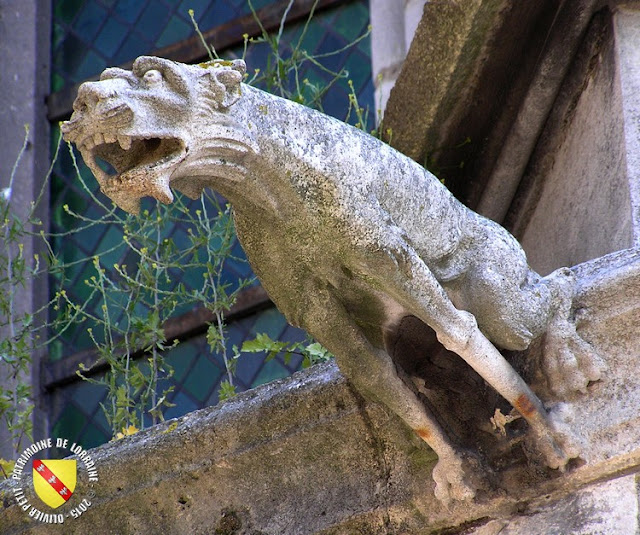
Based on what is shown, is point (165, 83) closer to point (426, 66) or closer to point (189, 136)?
point (189, 136)

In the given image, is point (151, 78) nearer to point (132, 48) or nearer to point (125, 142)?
point (125, 142)

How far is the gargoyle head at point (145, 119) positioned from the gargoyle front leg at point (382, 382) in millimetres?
502

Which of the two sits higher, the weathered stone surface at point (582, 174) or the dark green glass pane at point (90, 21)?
the dark green glass pane at point (90, 21)

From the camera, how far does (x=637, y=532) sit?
3154 millimetres

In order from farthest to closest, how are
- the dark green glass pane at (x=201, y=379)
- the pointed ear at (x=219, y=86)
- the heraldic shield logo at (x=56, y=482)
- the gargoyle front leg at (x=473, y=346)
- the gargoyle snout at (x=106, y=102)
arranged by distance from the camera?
1. the dark green glass pane at (x=201, y=379)
2. the heraldic shield logo at (x=56, y=482)
3. the gargoyle front leg at (x=473, y=346)
4. the pointed ear at (x=219, y=86)
5. the gargoyle snout at (x=106, y=102)

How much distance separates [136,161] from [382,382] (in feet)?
2.55

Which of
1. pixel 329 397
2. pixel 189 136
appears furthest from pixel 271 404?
pixel 189 136

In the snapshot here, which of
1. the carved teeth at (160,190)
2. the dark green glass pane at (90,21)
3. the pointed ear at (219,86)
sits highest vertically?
the dark green glass pane at (90,21)

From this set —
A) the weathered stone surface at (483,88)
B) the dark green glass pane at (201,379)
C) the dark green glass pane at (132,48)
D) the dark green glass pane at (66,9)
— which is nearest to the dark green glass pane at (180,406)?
the dark green glass pane at (201,379)

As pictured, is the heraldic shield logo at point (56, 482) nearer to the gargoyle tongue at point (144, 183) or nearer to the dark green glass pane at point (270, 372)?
the gargoyle tongue at point (144, 183)

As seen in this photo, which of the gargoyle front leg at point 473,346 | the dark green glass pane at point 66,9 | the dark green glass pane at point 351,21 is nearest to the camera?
the gargoyle front leg at point 473,346

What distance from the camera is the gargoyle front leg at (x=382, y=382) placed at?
3283mm

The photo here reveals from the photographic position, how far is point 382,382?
3326mm

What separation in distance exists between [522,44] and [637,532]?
1632 mm
